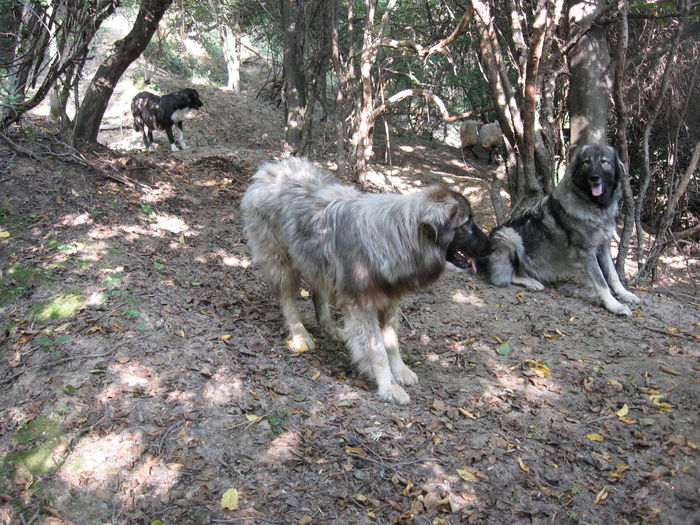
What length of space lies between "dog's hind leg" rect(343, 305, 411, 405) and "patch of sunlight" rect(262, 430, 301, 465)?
929 millimetres

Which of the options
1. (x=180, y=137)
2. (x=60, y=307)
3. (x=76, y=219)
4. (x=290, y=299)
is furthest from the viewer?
(x=180, y=137)

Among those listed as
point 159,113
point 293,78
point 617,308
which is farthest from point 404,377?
point 159,113

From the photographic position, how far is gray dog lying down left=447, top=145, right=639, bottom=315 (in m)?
6.04

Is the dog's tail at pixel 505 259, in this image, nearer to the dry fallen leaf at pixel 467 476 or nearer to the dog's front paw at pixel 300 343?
the dog's front paw at pixel 300 343

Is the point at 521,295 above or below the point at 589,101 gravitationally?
below

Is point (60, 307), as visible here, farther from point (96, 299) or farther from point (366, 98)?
point (366, 98)

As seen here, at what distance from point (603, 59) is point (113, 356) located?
757 cm

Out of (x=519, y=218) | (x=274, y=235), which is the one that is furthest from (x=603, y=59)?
(x=274, y=235)

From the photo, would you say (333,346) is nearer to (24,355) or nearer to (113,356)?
(113,356)

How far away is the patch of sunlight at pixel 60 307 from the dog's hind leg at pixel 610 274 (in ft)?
20.1

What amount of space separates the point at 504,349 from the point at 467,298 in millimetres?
Answer: 1248

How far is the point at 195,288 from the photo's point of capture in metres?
5.27

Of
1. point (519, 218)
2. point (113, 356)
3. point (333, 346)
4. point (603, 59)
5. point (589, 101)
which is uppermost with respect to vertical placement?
point (603, 59)

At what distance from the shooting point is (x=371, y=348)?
4121 millimetres
